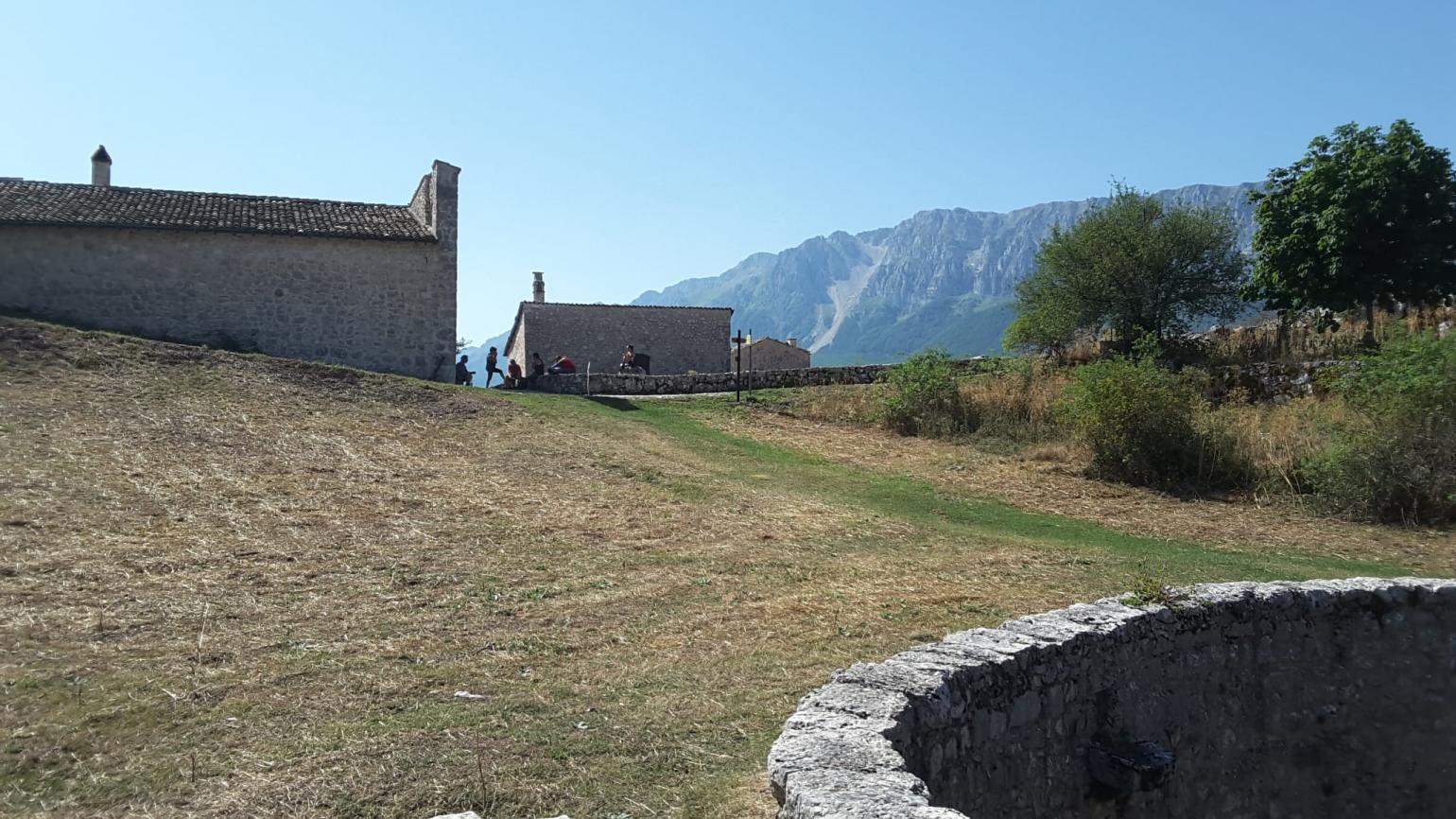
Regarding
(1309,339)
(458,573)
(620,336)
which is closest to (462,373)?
(620,336)

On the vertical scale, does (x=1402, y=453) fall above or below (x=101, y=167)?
below

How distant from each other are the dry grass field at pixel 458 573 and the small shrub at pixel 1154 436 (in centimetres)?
145

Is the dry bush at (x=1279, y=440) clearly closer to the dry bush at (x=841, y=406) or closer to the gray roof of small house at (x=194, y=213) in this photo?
the dry bush at (x=841, y=406)

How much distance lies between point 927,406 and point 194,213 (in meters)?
21.9

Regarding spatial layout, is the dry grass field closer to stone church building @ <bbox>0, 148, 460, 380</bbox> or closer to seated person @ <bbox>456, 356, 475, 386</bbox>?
stone church building @ <bbox>0, 148, 460, 380</bbox>

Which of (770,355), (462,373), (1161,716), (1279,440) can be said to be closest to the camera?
(1161,716)

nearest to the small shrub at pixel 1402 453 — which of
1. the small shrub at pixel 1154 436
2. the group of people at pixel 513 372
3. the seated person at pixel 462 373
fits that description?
the small shrub at pixel 1154 436

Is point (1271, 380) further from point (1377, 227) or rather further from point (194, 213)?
point (194, 213)

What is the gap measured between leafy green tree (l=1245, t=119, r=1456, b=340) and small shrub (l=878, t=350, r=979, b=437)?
11.7 meters

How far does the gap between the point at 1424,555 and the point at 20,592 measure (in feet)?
61.3

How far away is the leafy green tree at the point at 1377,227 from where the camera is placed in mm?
28562

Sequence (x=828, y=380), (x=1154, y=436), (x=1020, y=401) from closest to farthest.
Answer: (x=1154, y=436) < (x=1020, y=401) < (x=828, y=380)

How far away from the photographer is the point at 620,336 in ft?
145

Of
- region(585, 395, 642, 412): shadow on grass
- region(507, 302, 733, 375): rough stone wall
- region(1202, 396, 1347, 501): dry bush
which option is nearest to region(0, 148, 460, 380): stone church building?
region(585, 395, 642, 412): shadow on grass
